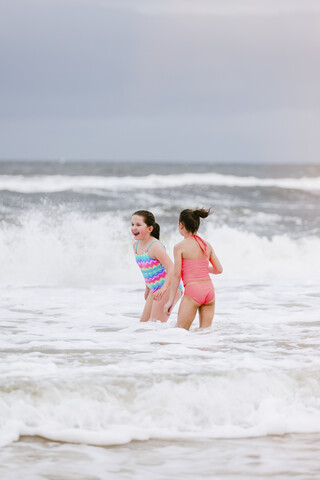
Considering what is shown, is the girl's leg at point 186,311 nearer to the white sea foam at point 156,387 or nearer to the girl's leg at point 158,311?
the white sea foam at point 156,387

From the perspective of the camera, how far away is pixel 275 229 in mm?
18906

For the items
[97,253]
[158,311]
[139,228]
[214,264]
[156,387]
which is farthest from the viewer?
[97,253]

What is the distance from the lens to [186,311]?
20.1 feet

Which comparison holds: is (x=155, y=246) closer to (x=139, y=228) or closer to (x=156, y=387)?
(x=139, y=228)

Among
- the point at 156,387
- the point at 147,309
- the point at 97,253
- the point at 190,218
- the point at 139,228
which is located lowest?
the point at 156,387

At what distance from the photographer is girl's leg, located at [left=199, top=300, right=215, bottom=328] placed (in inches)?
245

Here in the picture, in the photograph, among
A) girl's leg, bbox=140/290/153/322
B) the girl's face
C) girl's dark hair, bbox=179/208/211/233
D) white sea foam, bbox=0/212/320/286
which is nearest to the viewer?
girl's dark hair, bbox=179/208/211/233

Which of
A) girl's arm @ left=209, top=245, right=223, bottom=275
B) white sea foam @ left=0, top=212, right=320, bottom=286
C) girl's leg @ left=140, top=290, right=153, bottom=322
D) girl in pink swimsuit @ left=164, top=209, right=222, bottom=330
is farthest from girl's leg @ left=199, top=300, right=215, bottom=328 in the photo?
white sea foam @ left=0, top=212, right=320, bottom=286

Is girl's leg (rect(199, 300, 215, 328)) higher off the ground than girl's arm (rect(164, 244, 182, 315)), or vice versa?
girl's arm (rect(164, 244, 182, 315))

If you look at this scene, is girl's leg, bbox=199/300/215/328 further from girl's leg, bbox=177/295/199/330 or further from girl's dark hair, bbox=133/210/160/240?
girl's dark hair, bbox=133/210/160/240

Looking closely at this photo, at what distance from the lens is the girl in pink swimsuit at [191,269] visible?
6051mm

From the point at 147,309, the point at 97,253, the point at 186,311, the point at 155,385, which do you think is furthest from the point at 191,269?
the point at 97,253

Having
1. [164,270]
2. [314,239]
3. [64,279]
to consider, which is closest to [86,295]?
[64,279]

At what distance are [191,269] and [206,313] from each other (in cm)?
48
